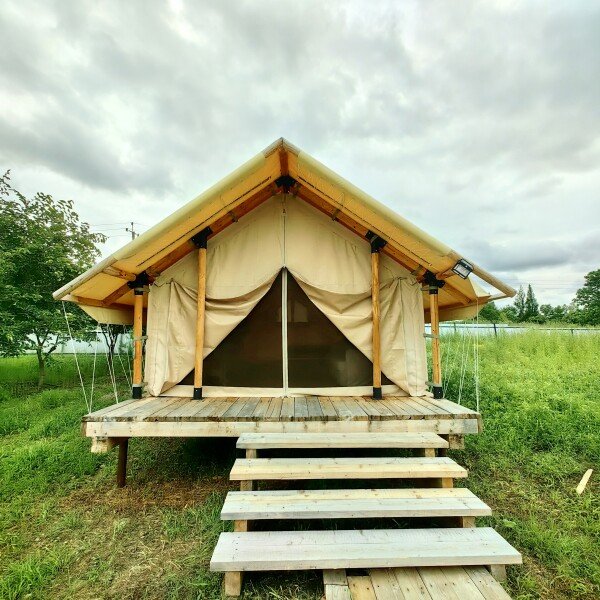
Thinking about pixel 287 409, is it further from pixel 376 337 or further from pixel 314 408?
pixel 376 337

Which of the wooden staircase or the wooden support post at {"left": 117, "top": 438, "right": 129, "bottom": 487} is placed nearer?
the wooden staircase

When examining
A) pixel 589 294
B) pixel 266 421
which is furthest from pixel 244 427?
pixel 589 294

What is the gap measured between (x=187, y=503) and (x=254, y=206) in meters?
3.41

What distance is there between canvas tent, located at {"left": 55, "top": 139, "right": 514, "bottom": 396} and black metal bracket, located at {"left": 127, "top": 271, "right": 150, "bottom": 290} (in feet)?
0.04

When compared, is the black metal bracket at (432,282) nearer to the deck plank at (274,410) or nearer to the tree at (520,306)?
the deck plank at (274,410)

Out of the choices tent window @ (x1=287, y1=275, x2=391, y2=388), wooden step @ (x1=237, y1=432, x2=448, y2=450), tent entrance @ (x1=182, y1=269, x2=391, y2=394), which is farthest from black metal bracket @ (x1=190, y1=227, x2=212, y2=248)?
wooden step @ (x1=237, y1=432, x2=448, y2=450)

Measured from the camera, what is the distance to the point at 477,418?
3.13 metres

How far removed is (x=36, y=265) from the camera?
719 centimetres

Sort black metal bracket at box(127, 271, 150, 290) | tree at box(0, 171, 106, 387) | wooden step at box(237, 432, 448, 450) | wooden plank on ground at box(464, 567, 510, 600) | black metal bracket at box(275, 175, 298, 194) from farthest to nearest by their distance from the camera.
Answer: tree at box(0, 171, 106, 387)
black metal bracket at box(275, 175, 298, 194)
black metal bracket at box(127, 271, 150, 290)
wooden step at box(237, 432, 448, 450)
wooden plank on ground at box(464, 567, 510, 600)

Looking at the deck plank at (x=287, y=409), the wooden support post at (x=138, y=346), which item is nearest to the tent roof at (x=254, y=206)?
the wooden support post at (x=138, y=346)

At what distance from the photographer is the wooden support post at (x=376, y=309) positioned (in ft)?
12.7

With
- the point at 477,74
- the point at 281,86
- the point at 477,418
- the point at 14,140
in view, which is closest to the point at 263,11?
the point at 281,86

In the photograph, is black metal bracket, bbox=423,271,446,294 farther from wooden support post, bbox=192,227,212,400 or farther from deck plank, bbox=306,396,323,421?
wooden support post, bbox=192,227,212,400

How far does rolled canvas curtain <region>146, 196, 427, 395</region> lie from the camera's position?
13.0 feet
